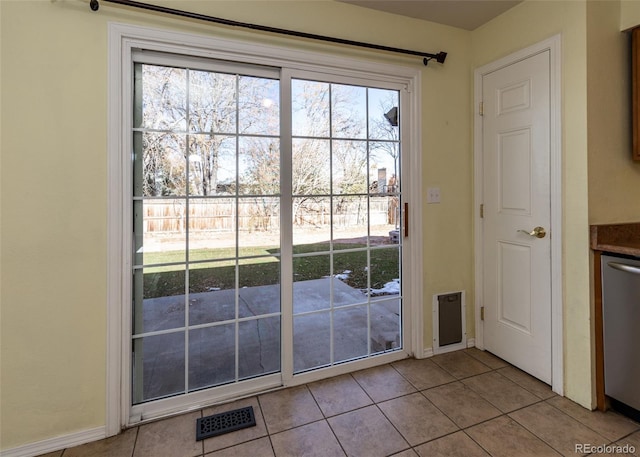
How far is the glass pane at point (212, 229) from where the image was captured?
1889 millimetres

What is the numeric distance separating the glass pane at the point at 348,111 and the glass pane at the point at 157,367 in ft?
5.45

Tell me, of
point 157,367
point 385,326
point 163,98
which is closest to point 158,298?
point 157,367

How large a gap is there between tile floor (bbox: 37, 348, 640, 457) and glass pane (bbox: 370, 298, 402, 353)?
10.6 inches

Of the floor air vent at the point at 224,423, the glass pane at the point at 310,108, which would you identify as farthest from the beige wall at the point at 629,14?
the floor air vent at the point at 224,423

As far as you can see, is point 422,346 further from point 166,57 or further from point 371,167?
point 166,57

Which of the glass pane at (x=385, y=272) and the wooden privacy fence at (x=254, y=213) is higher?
the wooden privacy fence at (x=254, y=213)

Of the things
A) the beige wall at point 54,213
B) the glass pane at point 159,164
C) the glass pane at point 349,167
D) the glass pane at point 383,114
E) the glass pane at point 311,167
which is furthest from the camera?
the glass pane at point 383,114

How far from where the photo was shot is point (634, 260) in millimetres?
1664

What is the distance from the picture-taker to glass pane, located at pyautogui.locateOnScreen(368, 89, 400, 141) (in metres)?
2.30

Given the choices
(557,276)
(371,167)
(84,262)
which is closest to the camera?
(84,262)

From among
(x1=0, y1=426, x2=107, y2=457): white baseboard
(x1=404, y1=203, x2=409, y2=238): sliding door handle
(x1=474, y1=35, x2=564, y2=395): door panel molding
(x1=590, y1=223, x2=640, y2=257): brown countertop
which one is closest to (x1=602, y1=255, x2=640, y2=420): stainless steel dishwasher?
(x1=590, y1=223, x2=640, y2=257): brown countertop

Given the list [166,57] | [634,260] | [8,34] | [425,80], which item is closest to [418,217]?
[425,80]

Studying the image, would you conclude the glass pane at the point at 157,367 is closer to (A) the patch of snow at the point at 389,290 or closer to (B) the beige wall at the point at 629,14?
(A) the patch of snow at the point at 389,290

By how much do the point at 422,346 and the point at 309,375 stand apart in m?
0.90
